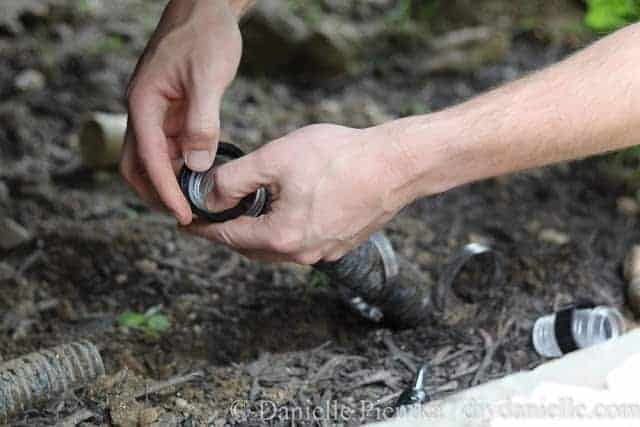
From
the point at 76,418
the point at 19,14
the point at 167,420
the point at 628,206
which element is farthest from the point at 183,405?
the point at 19,14

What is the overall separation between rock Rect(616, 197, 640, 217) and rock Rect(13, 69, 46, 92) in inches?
74.9

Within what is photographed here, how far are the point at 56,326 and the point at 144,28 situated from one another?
5.74 feet

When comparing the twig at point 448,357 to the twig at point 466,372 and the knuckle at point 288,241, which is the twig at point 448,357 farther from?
the knuckle at point 288,241

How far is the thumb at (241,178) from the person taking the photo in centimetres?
164

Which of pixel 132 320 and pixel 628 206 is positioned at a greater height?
pixel 628 206

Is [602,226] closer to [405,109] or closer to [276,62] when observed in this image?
[405,109]

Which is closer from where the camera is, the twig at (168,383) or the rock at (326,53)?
the twig at (168,383)

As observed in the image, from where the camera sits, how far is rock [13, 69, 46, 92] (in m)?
3.33

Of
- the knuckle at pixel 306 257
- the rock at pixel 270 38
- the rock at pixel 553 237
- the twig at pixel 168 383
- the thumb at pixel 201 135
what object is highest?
the rock at pixel 270 38

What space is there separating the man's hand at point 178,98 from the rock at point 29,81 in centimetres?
148

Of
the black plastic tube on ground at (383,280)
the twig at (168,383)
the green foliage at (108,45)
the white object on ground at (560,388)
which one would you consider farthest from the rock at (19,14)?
the white object on ground at (560,388)

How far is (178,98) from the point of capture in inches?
74.7

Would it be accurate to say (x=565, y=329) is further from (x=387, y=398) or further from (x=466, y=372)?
(x=387, y=398)

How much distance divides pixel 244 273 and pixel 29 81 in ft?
4.14
